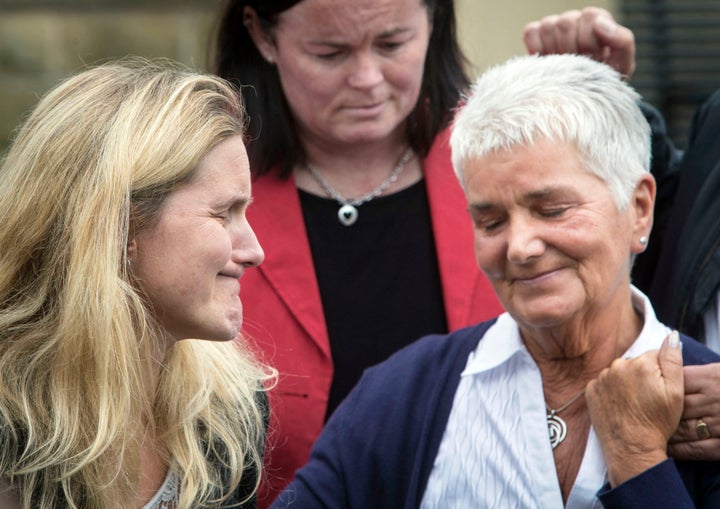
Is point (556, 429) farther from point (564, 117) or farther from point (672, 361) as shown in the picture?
point (564, 117)

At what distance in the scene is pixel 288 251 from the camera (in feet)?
10.1

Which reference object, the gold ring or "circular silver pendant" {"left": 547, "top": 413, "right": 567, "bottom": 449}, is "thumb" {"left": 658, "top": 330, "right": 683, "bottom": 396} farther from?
"circular silver pendant" {"left": 547, "top": 413, "right": 567, "bottom": 449}

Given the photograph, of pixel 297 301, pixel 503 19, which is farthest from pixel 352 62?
pixel 503 19

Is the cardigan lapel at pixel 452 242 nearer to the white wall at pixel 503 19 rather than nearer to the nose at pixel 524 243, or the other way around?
the nose at pixel 524 243

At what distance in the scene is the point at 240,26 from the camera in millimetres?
3229

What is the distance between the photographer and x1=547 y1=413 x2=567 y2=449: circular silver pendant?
8.25 ft

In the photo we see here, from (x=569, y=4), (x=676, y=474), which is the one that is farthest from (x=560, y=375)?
(x=569, y=4)

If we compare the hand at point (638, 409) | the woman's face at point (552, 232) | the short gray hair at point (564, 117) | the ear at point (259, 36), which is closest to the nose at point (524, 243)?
the woman's face at point (552, 232)

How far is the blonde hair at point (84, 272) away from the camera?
2.27m

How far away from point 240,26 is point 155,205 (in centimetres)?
104

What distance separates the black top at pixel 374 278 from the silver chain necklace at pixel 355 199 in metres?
0.01

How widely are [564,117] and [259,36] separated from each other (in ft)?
3.17

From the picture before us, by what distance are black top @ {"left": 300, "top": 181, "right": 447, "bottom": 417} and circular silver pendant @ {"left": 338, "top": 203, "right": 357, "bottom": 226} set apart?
0.01m

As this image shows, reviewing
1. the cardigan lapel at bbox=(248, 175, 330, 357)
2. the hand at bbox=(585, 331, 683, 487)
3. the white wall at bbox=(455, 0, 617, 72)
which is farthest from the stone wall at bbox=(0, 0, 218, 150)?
the hand at bbox=(585, 331, 683, 487)
